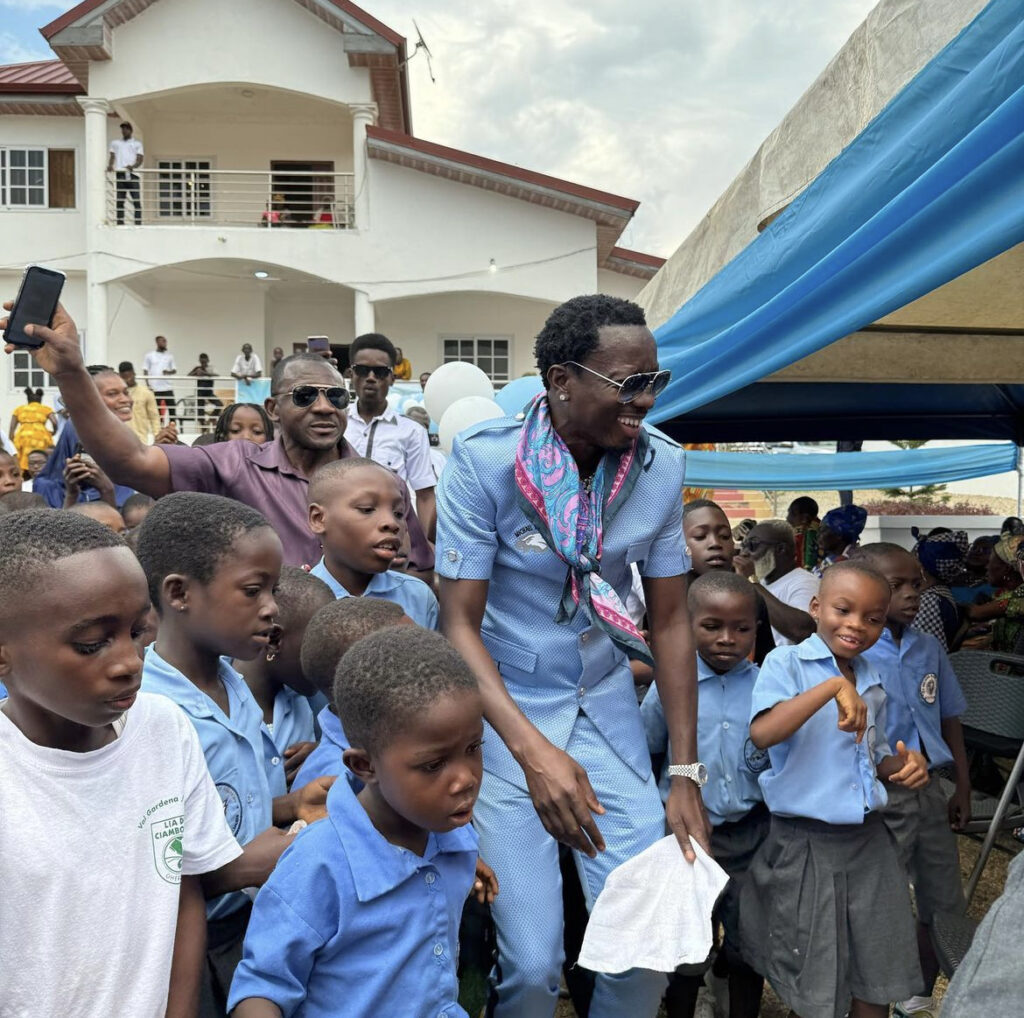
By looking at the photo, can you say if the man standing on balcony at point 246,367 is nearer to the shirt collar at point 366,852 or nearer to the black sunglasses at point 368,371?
the black sunglasses at point 368,371

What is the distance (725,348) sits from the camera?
3.65 metres

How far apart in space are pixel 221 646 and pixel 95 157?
721 inches

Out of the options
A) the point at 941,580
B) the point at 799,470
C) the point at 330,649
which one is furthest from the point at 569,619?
the point at 799,470

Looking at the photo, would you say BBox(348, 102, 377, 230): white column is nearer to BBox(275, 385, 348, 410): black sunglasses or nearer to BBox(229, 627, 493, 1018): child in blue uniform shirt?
BBox(275, 385, 348, 410): black sunglasses

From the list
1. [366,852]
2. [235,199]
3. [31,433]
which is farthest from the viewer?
[235,199]

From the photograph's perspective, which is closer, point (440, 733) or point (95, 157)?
A: point (440, 733)

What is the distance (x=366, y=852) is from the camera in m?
1.98

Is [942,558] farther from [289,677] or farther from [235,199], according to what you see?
[235,199]

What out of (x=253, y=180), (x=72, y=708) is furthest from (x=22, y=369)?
(x=72, y=708)

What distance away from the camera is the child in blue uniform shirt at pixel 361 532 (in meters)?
3.06

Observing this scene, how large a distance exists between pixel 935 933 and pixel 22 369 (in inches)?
761

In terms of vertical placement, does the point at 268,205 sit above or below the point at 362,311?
above

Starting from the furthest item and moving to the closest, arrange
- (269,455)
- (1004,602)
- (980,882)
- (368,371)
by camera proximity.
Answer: (1004,602)
(368,371)
(980,882)
(269,455)

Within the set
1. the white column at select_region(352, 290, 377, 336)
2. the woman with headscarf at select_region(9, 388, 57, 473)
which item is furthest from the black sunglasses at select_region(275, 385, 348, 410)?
the white column at select_region(352, 290, 377, 336)
